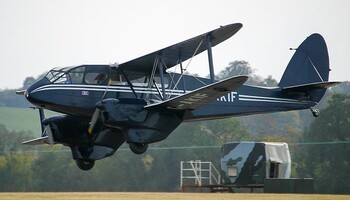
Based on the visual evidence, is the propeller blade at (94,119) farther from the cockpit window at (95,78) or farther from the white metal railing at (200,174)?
the white metal railing at (200,174)

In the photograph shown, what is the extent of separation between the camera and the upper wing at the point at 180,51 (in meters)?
34.5

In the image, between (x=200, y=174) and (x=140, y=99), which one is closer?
(x=140, y=99)

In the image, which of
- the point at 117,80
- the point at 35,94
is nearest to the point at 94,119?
the point at 117,80

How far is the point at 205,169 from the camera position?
67.1 m

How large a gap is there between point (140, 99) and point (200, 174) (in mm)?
29536

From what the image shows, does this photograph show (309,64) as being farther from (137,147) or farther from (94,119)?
(94,119)

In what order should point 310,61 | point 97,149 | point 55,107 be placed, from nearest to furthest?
point 55,107 < point 97,149 < point 310,61

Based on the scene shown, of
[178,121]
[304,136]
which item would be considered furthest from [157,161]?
[178,121]

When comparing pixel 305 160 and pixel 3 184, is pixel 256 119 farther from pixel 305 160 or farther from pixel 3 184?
pixel 3 184

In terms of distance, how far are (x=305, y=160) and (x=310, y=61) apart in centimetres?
2796

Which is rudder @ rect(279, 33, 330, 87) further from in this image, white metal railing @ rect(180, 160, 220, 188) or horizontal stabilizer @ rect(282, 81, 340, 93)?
white metal railing @ rect(180, 160, 220, 188)

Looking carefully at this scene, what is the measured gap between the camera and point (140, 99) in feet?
113

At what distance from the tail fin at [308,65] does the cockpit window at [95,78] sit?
8598 mm

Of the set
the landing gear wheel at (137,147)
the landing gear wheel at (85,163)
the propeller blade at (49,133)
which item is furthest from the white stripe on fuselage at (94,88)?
the landing gear wheel at (85,163)
